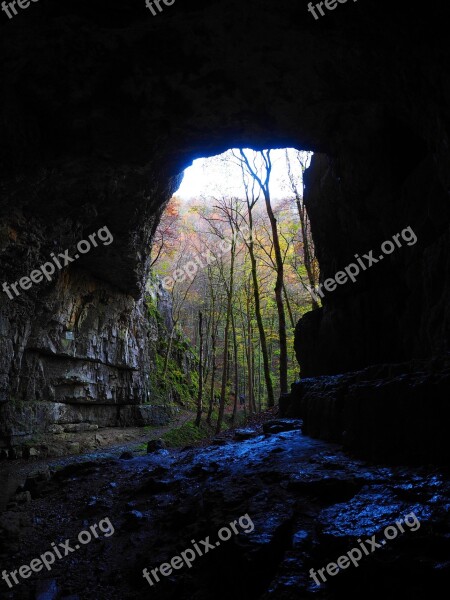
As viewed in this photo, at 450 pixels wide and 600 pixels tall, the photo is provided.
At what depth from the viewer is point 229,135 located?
30.5 feet

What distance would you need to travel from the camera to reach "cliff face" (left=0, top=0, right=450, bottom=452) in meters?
5.74

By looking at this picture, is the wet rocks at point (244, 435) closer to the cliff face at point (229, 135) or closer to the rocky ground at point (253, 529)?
the rocky ground at point (253, 529)

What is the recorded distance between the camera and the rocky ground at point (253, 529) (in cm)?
239

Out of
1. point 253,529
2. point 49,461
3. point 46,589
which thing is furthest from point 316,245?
point 46,589

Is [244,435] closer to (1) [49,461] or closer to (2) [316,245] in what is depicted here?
(1) [49,461]

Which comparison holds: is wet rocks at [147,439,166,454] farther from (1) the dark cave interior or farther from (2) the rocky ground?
(2) the rocky ground

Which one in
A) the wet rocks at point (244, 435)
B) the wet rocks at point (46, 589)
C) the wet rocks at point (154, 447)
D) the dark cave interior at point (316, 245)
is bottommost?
the wet rocks at point (154, 447)

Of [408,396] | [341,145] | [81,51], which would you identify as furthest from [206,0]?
[408,396]

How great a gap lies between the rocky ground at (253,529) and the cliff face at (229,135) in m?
3.38

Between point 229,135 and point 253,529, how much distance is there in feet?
28.8

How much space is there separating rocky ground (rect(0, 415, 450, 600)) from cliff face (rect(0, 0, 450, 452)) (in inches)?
133

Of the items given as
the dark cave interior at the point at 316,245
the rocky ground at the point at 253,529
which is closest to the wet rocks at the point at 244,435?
the dark cave interior at the point at 316,245

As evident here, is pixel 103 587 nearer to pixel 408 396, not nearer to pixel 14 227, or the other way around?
pixel 408 396

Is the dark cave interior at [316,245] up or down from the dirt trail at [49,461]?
up
